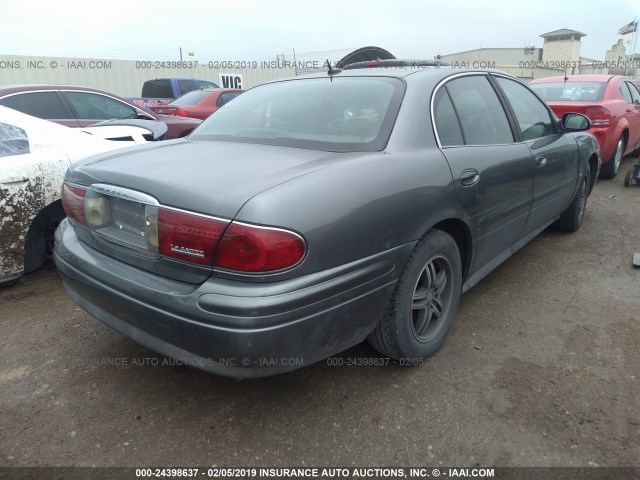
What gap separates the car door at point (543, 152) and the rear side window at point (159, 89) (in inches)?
436

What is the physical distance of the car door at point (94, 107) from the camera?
593 cm

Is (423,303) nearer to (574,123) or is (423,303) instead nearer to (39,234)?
(574,123)

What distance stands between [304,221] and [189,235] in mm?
432

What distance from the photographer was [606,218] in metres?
5.16

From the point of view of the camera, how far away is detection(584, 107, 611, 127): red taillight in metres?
6.11

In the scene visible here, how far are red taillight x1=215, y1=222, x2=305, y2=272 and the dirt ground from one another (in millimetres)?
830

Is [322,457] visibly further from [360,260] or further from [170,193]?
[170,193]

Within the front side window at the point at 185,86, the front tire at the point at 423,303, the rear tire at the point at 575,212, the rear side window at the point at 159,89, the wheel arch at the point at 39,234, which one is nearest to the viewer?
the front tire at the point at 423,303

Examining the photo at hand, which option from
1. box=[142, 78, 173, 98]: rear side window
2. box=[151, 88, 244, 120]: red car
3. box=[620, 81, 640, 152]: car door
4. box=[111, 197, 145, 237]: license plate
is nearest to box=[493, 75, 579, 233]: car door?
box=[111, 197, 145, 237]: license plate

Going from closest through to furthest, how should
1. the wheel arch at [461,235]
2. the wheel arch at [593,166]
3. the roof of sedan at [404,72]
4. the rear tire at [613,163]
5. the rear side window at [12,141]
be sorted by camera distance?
the wheel arch at [461,235] < the roof of sedan at [404,72] < the rear side window at [12,141] < the wheel arch at [593,166] < the rear tire at [613,163]

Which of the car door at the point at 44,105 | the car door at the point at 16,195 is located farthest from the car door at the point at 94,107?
the car door at the point at 16,195

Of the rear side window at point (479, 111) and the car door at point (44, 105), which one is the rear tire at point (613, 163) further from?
the car door at point (44, 105)

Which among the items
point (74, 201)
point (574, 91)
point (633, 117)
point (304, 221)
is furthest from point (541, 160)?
point (633, 117)

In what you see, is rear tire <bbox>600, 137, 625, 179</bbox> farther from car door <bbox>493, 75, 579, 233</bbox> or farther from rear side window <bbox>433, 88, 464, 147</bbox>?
rear side window <bbox>433, 88, 464, 147</bbox>
